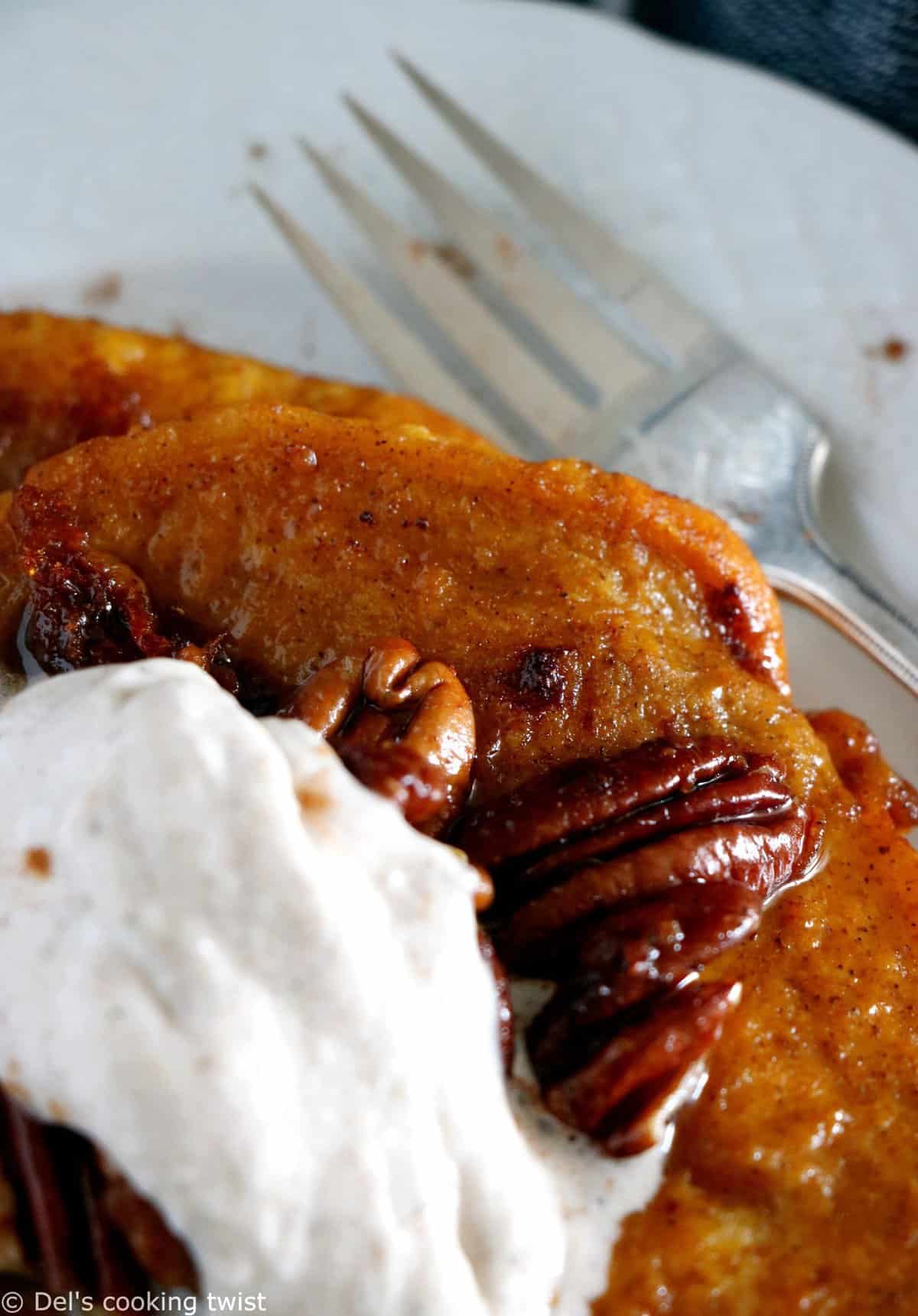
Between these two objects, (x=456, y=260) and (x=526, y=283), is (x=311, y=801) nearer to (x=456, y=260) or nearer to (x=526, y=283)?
(x=526, y=283)

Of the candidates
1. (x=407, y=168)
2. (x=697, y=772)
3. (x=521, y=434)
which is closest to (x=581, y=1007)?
(x=697, y=772)

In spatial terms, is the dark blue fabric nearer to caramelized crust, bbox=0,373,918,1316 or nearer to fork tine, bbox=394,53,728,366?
fork tine, bbox=394,53,728,366

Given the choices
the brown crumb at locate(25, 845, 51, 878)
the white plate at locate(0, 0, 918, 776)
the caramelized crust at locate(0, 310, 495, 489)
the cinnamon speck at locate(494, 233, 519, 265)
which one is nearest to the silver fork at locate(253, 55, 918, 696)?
the cinnamon speck at locate(494, 233, 519, 265)

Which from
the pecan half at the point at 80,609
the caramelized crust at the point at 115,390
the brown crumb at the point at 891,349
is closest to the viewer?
the pecan half at the point at 80,609

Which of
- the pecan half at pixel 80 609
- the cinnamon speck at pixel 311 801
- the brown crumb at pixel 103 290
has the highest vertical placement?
the cinnamon speck at pixel 311 801

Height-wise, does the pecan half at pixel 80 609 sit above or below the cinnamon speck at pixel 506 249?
below

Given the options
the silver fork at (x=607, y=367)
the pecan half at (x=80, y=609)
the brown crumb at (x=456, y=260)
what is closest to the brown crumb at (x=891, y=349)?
the silver fork at (x=607, y=367)

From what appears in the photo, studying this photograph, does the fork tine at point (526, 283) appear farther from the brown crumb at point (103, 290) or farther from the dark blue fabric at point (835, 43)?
the dark blue fabric at point (835, 43)

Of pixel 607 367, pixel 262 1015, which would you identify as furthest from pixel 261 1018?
pixel 607 367
